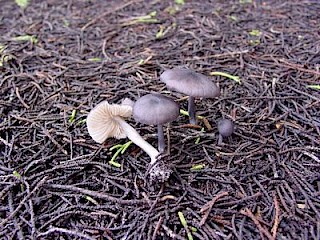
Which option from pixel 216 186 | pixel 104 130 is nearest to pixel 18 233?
pixel 104 130

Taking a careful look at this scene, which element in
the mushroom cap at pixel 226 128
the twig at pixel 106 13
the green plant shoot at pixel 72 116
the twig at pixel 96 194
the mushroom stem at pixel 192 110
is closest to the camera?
the twig at pixel 96 194

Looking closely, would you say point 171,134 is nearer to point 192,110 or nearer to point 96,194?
point 192,110

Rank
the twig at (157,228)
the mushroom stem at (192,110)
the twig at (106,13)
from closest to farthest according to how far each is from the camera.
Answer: the twig at (157,228)
the mushroom stem at (192,110)
the twig at (106,13)

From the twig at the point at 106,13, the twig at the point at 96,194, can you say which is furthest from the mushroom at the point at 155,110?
the twig at the point at 106,13

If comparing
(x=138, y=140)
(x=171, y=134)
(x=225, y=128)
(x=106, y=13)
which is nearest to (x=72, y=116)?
(x=138, y=140)

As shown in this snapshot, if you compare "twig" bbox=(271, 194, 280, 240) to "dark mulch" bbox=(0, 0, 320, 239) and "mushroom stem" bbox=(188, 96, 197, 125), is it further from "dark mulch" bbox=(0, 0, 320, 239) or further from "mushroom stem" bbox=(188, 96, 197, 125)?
"mushroom stem" bbox=(188, 96, 197, 125)

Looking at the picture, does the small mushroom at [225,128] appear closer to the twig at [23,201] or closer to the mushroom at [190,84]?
the mushroom at [190,84]

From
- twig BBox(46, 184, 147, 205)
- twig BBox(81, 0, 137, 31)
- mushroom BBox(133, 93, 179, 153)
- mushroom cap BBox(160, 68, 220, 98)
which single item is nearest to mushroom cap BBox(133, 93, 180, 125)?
mushroom BBox(133, 93, 179, 153)
